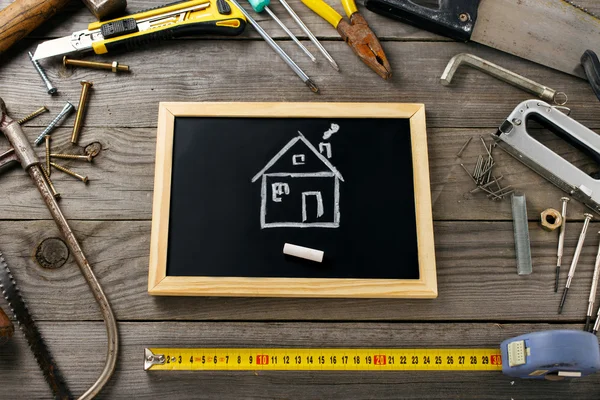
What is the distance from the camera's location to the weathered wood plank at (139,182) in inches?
53.4

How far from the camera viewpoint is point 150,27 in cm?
145

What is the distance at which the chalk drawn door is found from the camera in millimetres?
1297

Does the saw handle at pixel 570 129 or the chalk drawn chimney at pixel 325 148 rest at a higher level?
the chalk drawn chimney at pixel 325 148

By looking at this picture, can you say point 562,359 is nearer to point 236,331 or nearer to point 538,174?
point 538,174

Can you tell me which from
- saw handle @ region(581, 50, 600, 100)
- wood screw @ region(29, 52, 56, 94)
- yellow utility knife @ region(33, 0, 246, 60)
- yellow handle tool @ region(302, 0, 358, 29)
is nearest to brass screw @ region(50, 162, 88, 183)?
wood screw @ region(29, 52, 56, 94)

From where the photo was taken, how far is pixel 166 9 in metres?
1.46

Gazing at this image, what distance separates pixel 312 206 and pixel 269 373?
1.44 feet

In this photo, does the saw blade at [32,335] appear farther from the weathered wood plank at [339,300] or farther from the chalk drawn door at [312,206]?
the chalk drawn door at [312,206]

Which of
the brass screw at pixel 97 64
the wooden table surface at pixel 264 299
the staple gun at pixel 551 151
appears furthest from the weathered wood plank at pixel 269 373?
the brass screw at pixel 97 64

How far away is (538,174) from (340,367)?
2.52ft

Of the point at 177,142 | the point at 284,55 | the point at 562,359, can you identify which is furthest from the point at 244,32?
the point at 562,359

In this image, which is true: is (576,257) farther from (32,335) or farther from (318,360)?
(32,335)

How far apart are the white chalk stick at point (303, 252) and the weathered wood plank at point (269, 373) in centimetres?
18

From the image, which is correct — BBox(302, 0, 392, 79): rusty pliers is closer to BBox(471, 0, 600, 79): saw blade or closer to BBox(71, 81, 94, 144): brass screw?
BBox(471, 0, 600, 79): saw blade
